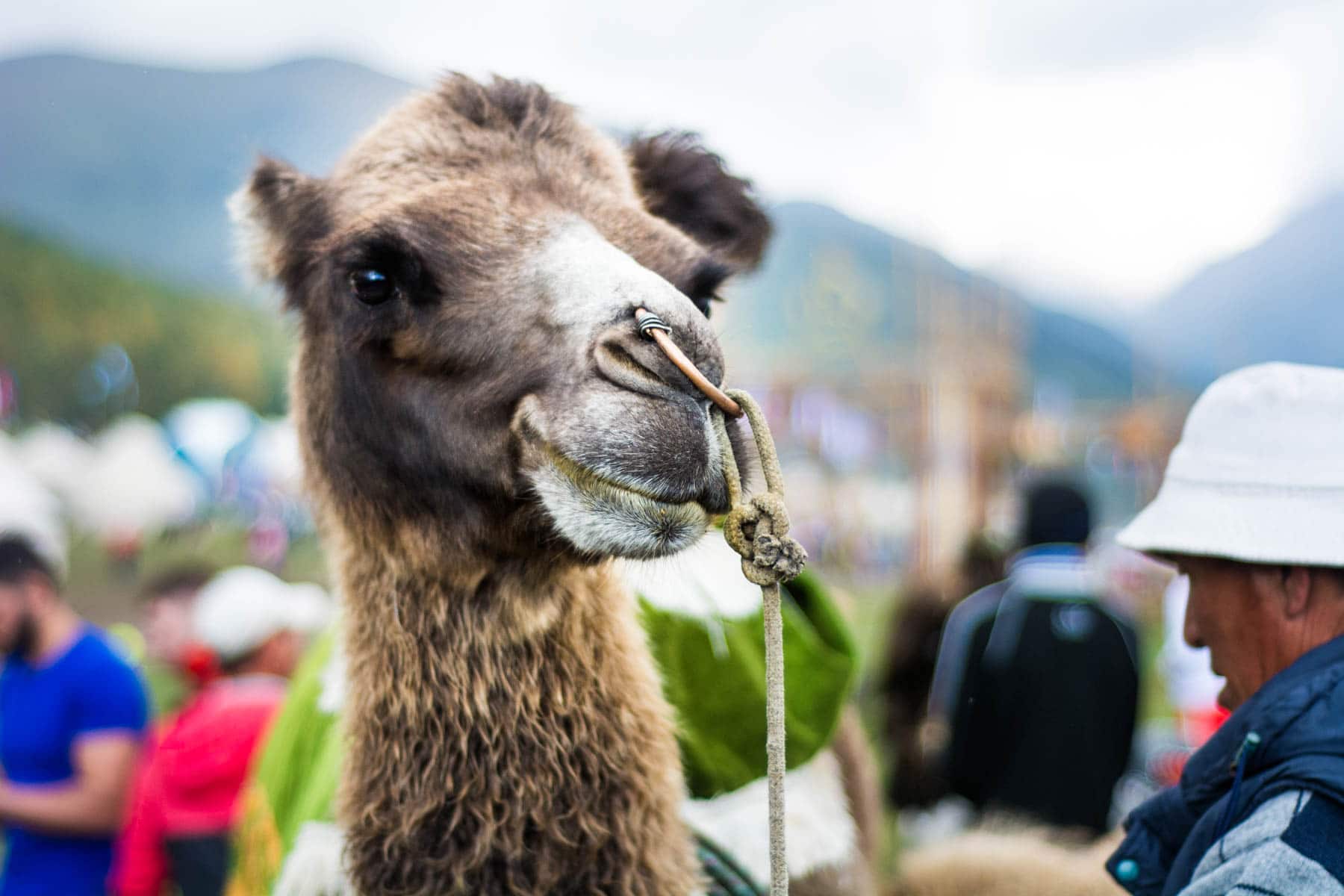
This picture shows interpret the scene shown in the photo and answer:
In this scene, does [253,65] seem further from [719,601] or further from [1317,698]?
[1317,698]

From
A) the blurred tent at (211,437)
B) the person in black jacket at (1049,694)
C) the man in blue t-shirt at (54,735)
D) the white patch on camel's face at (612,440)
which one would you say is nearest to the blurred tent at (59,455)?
the blurred tent at (211,437)

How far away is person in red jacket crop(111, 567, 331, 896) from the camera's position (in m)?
3.70

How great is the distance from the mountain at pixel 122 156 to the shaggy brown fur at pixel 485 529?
4.36m

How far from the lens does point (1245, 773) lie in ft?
5.07

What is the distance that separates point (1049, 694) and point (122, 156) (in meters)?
8.36

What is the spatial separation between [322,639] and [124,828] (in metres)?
1.37

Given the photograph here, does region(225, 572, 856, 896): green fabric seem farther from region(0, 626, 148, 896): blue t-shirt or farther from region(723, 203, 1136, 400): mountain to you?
region(723, 203, 1136, 400): mountain

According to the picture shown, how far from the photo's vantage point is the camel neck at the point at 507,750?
185cm

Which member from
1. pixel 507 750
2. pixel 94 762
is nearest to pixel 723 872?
pixel 507 750

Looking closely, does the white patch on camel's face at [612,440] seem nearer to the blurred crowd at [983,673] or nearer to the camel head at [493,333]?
the camel head at [493,333]

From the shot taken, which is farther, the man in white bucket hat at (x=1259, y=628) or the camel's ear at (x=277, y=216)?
the camel's ear at (x=277, y=216)

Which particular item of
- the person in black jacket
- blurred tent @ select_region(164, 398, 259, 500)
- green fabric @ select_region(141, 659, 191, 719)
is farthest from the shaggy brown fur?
blurred tent @ select_region(164, 398, 259, 500)

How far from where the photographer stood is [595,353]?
1614 millimetres

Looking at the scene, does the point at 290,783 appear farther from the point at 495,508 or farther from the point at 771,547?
the point at 771,547
